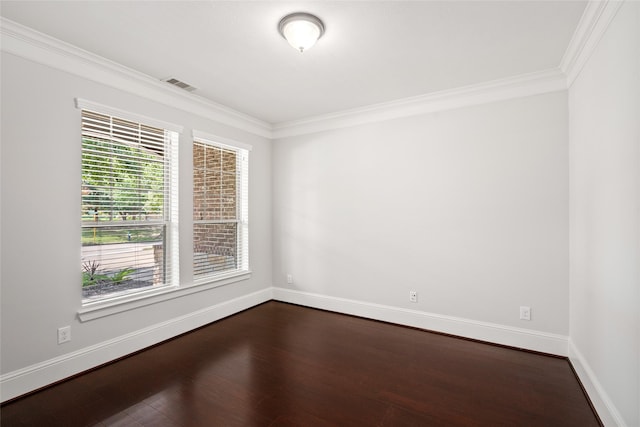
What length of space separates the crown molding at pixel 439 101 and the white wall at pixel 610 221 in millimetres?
384

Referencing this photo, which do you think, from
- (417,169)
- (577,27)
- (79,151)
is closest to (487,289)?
(417,169)

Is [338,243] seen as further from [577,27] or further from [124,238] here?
[577,27]

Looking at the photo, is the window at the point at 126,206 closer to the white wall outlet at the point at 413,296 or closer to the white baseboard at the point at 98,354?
the white baseboard at the point at 98,354

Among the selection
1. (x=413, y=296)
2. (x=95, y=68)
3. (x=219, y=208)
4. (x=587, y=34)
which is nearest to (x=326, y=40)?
(x=587, y=34)

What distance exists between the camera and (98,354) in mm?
2670

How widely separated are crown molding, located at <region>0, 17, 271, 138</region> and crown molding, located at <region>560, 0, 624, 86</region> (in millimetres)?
3483

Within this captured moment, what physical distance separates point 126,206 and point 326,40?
2.38m

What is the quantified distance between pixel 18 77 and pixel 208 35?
1.42m

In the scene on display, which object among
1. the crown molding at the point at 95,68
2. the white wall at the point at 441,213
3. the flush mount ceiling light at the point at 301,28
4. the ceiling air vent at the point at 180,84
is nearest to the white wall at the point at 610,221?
the white wall at the point at 441,213

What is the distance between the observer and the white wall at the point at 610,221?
1610mm

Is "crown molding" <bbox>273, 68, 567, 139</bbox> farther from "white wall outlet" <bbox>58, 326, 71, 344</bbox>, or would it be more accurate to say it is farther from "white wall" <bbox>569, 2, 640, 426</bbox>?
"white wall outlet" <bbox>58, 326, 71, 344</bbox>

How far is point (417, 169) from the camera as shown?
11.8 feet

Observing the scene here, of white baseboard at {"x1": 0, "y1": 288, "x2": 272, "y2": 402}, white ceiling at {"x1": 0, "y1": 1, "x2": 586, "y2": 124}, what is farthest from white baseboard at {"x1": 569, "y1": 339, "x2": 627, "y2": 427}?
white baseboard at {"x1": 0, "y1": 288, "x2": 272, "y2": 402}

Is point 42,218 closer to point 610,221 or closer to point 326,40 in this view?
point 326,40
